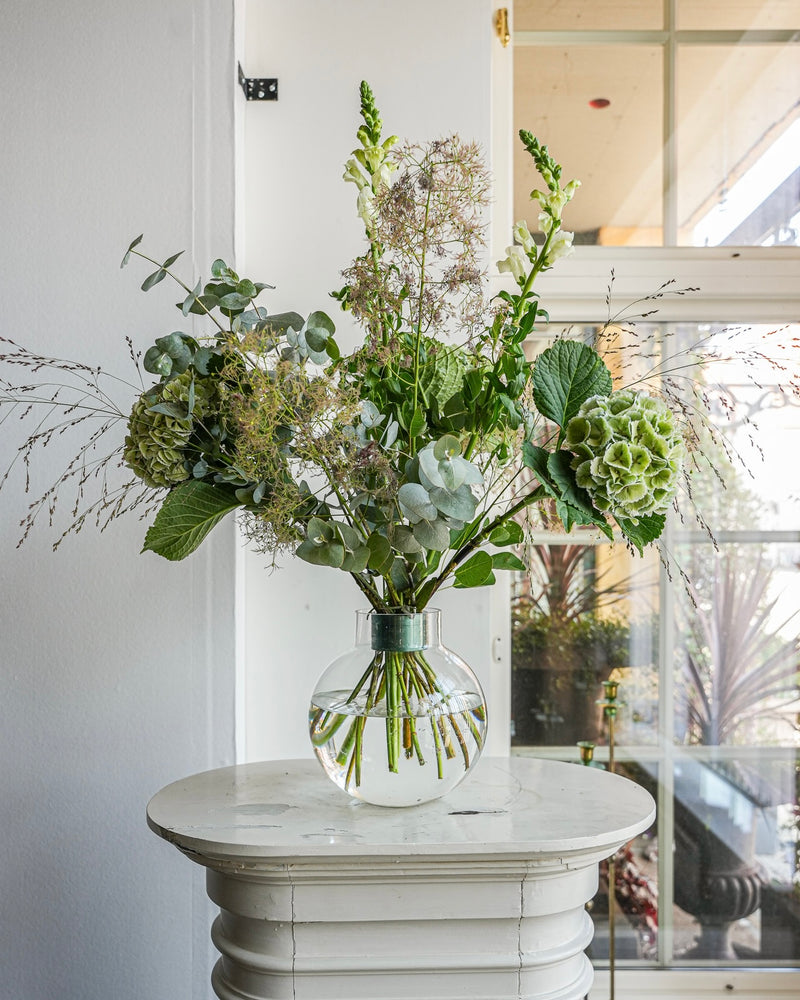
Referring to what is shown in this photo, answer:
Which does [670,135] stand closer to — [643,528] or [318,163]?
[318,163]

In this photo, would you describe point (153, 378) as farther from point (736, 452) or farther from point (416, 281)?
point (736, 452)

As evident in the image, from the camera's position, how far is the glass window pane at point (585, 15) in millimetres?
1678

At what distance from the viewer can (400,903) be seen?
99 centimetres

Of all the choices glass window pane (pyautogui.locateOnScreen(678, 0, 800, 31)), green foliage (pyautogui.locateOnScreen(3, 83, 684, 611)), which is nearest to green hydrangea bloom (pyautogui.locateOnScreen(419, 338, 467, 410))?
green foliage (pyautogui.locateOnScreen(3, 83, 684, 611))

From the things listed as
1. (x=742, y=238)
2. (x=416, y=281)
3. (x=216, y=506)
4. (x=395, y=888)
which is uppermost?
(x=742, y=238)

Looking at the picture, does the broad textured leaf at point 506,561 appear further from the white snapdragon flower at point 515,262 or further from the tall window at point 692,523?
the tall window at point 692,523

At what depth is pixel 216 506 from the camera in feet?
3.50

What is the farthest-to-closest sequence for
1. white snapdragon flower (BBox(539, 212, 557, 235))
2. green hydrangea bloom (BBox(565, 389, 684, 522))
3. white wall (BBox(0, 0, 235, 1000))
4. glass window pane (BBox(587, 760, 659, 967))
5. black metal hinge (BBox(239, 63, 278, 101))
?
glass window pane (BBox(587, 760, 659, 967))
black metal hinge (BBox(239, 63, 278, 101))
white wall (BBox(0, 0, 235, 1000))
white snapdragon flower (BBox(539, 212, 557, 235))
green hydrangea bloom (BBox(565, 389, 684, 522))

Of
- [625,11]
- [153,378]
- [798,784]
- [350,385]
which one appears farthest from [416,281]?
Result: [798,784]

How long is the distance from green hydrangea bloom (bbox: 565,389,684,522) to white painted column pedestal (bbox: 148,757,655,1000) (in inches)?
14.8

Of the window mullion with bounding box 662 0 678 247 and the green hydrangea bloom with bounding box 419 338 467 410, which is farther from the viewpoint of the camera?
the window mullion with bounding box 662 0 678 247

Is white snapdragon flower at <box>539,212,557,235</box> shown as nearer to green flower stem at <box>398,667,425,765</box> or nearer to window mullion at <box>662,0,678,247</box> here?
green flower stem at <box>398,667,425,765</box>

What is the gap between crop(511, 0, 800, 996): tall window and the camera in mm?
1659

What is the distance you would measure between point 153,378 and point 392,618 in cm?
66
